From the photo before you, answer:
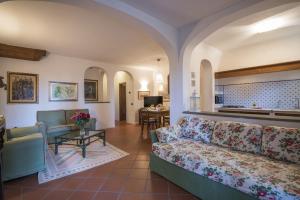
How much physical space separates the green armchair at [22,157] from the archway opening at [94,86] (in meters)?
4.08

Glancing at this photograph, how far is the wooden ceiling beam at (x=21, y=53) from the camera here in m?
3.98

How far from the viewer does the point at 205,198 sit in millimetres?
1856

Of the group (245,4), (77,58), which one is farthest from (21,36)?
(245,4)

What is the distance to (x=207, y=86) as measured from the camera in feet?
15.2

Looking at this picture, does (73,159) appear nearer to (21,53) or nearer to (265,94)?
(21,53)

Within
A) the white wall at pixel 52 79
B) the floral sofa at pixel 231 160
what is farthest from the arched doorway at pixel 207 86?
the white wall at pixel 52 79

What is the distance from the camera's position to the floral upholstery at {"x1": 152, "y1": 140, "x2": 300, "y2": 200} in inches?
54.1

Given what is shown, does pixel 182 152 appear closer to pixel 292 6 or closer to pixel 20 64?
pixel 292 6

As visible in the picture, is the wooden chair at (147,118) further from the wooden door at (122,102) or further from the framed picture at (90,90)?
the wooden door at (122,102)

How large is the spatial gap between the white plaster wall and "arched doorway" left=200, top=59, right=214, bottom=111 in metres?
0.81

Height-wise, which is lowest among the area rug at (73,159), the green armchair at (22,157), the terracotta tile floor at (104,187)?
the terracotta tile floor at (104,187)

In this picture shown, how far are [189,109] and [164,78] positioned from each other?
151 inches

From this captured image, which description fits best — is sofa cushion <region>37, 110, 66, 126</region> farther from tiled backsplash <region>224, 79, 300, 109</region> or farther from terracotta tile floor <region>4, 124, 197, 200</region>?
tiled backsplash <region>224, 79, 300, 109</region>

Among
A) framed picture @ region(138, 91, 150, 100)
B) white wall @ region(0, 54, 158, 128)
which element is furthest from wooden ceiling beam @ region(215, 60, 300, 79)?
white wall @ region(0, 54, 158, 128)
